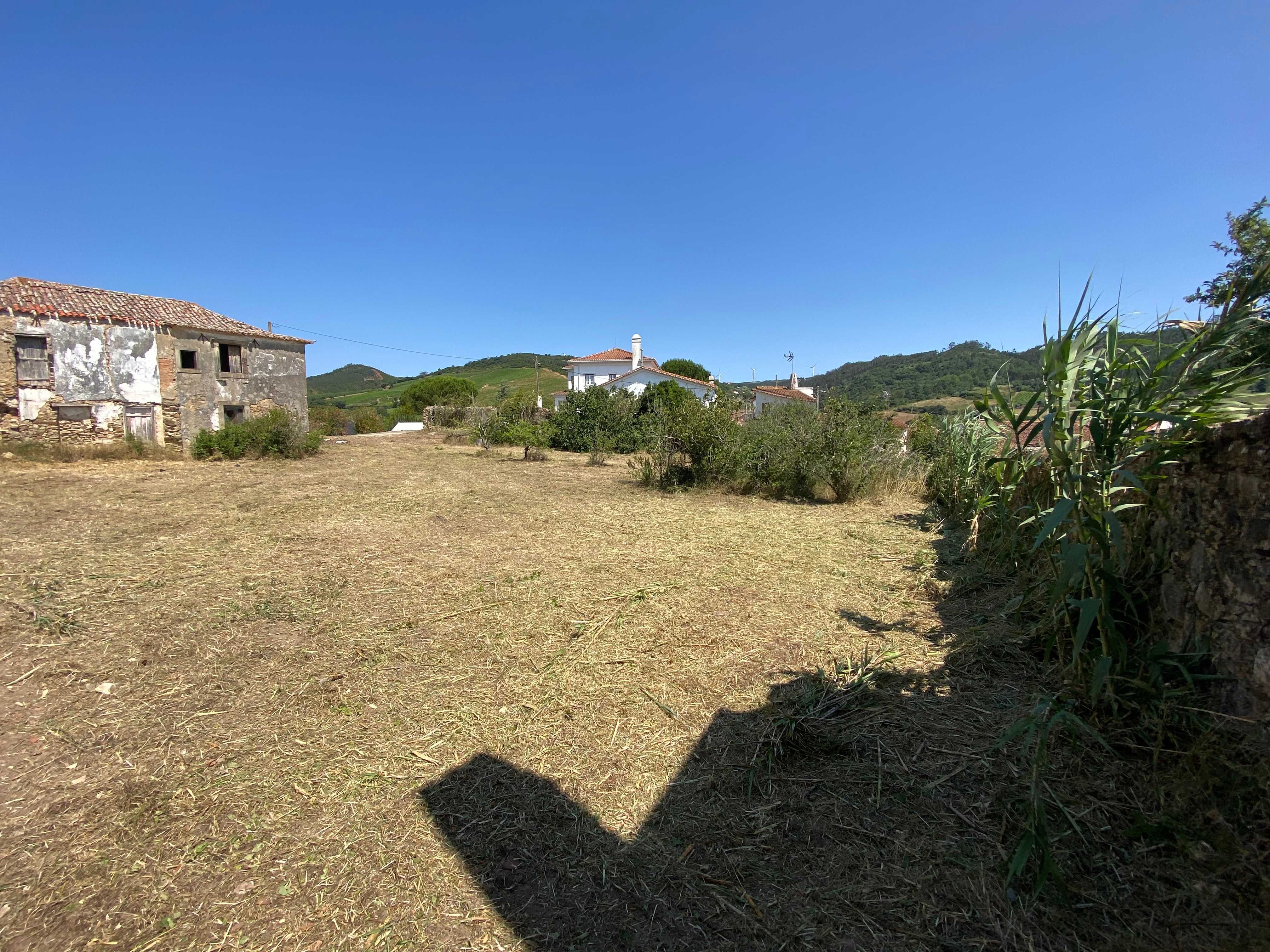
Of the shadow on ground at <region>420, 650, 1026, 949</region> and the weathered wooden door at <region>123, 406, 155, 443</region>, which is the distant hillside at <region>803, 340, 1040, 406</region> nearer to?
the shadow on ground at <region>420, 650, 1026, 949</region>

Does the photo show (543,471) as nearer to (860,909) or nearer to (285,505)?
(285,505)

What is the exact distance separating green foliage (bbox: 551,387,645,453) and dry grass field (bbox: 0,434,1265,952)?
1689 centimetres

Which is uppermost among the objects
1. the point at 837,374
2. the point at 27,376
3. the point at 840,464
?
the point at 837,374

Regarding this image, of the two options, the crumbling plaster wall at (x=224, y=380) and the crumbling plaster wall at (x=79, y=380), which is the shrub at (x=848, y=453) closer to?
the crumbling plaster wall at (x=224, y=380)

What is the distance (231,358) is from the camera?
1920 cm

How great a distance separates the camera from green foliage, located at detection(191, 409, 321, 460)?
1611 centimetres

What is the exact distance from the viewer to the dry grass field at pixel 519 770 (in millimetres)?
1694

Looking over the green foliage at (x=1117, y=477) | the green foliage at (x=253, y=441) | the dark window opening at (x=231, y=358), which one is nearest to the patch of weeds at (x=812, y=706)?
the green foliage at (x=1117, y=477)

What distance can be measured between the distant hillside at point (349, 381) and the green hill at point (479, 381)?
0.14 meters

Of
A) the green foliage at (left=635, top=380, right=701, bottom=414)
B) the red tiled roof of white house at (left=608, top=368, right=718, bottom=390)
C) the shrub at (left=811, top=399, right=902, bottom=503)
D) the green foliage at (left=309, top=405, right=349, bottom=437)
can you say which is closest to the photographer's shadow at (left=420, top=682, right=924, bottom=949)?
the shrub at (left=811, top=399, right=902, bottom=503)

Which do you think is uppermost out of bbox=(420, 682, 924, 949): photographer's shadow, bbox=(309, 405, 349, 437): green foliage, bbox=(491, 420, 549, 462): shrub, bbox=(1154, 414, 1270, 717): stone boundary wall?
bbox=(309, 405, 349, 437): green foliage

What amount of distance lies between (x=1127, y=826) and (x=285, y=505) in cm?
943

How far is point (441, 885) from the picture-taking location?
1843 mm

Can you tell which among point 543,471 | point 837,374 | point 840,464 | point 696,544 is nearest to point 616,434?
point 543,471
